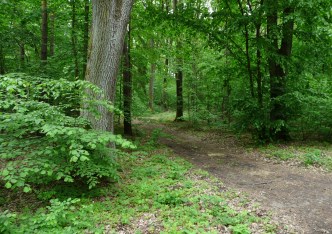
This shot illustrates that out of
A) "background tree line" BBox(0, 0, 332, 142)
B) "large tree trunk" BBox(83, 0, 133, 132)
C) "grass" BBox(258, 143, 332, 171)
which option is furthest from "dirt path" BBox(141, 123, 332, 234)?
"large tree trunk" BBox(83, 0, 133, 132)

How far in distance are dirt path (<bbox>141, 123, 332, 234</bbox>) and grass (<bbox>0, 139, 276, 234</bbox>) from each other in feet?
1.91

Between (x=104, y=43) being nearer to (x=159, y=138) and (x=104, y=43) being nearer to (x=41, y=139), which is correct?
(x=41, y=139)

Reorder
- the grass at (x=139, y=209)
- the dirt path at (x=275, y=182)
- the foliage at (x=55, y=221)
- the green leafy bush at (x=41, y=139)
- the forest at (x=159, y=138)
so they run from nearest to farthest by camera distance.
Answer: the foliage at (x=55, y=221) < the green leafy bush at (x=41, y=139) < the grass at (x=139, y=209) < the forest at (x=159, y=138) < the dirt path at (x=275, y=182)

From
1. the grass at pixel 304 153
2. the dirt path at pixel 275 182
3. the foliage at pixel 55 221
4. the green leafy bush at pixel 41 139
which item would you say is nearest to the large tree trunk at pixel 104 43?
the green leafy bush at pixel 41 139

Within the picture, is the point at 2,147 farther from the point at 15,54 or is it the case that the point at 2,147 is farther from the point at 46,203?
the point at 15,54

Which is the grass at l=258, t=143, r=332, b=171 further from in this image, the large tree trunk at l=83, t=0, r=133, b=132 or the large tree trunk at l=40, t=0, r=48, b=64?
the large tree trunk at l=40, t=0, r=48, b=64

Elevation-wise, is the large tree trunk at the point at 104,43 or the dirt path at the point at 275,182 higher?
the large tree trunk at the point at 104,43

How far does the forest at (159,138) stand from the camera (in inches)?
170

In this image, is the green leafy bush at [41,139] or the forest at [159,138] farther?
the forest at [159,138]

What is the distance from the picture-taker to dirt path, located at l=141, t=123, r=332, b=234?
4.79 meters

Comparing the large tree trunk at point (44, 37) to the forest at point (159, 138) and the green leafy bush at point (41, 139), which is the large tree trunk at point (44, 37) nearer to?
the forest at point (159, 138)

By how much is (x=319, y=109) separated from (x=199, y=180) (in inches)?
245

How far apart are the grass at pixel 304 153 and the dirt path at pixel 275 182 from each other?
1.51 ft

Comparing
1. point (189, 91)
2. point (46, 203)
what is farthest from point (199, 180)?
point (189, 91)
